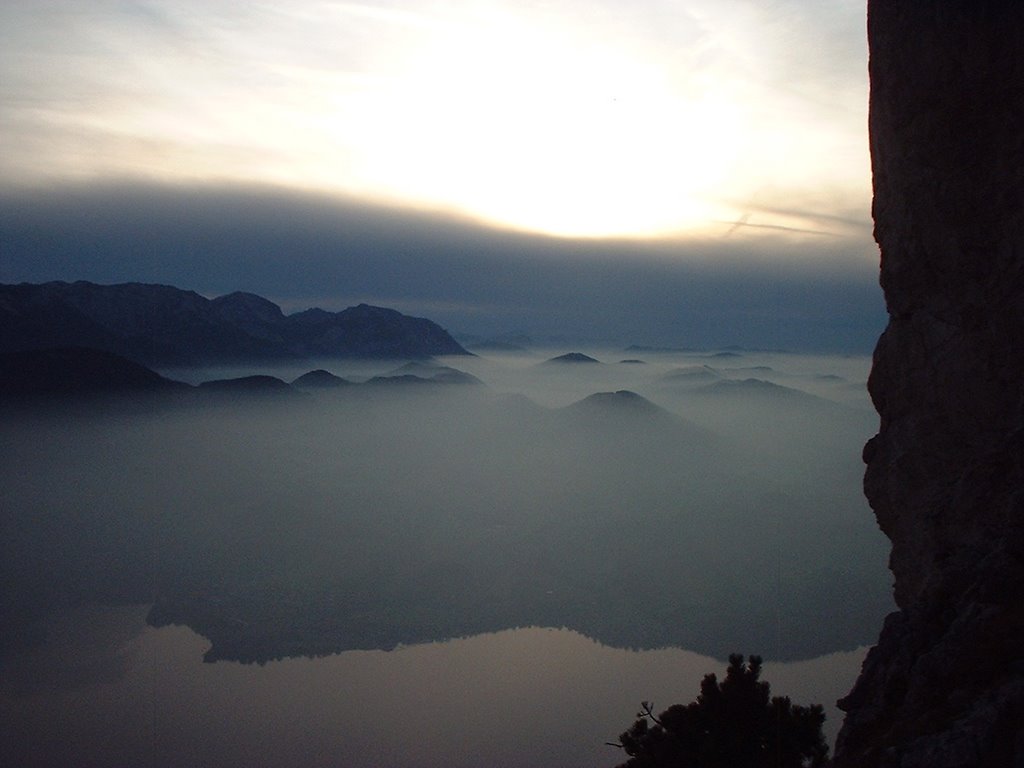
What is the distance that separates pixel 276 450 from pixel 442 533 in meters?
83.1

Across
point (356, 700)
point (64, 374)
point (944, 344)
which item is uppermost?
point (64, 374)

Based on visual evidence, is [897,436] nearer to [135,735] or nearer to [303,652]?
[135,735]

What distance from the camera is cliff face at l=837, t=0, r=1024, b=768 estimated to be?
7805 millimetres

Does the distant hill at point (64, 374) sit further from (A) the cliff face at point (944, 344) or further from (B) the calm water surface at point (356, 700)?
(A) the cliff face at point (944, 344)

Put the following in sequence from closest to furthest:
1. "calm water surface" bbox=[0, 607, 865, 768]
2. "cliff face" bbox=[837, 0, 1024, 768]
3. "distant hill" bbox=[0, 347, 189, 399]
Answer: "cliff face" bbox=[837, 0, 1024, 768], "calm water surface" bbox=[0, 607, 865, 768], "distant hill" bbox=[0, 347, 189, 399]

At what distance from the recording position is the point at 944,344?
34.9 feet

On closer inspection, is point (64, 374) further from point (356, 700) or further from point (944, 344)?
point (944, 344)

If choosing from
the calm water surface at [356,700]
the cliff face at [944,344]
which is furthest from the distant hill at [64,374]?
the cliff face at [944,344]

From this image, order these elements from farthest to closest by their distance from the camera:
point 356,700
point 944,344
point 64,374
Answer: point 64,374 < point 356,700 < point 944,344

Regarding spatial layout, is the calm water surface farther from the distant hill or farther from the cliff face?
the distant hill

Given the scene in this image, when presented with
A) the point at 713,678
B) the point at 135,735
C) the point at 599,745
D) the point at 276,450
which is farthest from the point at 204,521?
the point at 713,678

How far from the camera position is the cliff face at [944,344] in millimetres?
7805

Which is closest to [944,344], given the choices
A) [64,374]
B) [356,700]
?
[356,700]

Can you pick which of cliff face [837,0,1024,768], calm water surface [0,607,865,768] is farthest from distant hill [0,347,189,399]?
cliff face [837,0,1024,768]
